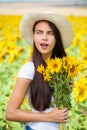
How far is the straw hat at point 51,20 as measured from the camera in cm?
190

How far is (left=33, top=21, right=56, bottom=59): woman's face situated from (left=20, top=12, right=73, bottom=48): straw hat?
0.03m

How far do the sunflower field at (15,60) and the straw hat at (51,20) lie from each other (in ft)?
1.64

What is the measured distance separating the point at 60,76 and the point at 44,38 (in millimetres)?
176

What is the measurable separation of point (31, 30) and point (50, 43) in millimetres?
143

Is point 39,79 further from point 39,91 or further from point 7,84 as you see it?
point 7,84

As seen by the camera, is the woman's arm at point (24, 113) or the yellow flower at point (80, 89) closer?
the woman's arm at point (24, 113)

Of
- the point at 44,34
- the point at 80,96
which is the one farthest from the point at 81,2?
the point at 44,34

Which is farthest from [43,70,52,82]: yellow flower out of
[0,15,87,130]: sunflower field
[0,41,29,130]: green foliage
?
[0,41,29,130]: green foliage

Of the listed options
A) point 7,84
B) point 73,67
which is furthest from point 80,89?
point 7,84

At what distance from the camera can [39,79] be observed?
1878mm

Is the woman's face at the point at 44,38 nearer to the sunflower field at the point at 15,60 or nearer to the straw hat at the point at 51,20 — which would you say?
the straw hat at the point at 51,20

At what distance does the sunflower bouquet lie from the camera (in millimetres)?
1841

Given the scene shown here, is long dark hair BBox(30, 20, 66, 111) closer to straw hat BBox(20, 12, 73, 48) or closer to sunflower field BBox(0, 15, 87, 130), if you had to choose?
straw hat BBox(20, 12, 73, 48)

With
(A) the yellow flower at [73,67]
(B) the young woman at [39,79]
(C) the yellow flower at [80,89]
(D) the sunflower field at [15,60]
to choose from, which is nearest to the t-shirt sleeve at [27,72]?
(B) the young woman at [39,79]
